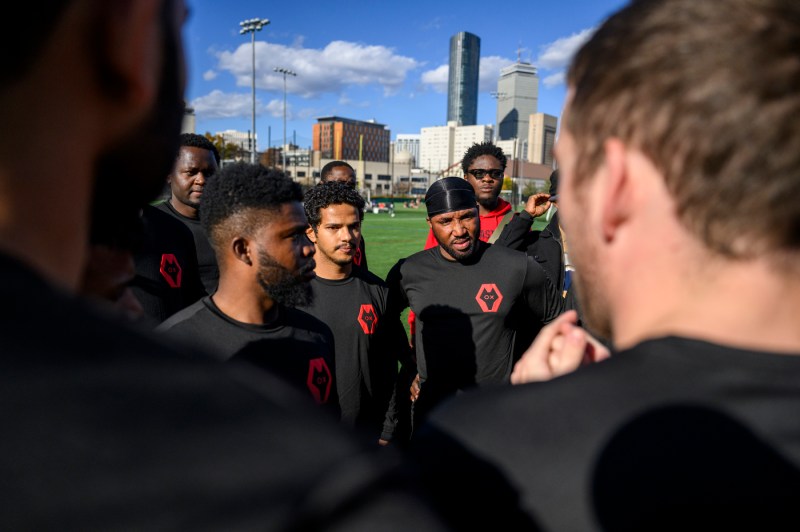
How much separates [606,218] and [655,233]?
0.33 ft

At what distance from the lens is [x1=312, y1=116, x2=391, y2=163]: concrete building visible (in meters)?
124

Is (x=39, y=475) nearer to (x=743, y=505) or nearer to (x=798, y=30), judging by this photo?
(x=743, y=505)

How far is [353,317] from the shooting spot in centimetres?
393

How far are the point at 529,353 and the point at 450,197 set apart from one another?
329 centimetres

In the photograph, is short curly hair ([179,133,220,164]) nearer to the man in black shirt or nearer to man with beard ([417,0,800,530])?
the man in black shirt

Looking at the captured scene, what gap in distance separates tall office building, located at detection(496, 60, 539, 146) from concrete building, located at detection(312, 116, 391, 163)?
43.1 metres

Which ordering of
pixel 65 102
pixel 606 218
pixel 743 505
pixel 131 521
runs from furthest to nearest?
1. pixel 606 218
2. pixel 743 505
3. pixel 65 102
4. pixel 131 521

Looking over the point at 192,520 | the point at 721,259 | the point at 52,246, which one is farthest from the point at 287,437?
the point at 721,259

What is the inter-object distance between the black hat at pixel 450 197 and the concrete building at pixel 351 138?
389ft

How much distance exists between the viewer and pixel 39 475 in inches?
18.6

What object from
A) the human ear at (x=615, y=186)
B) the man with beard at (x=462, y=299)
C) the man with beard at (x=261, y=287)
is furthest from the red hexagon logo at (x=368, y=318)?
the human ear at (x=615, y=186)

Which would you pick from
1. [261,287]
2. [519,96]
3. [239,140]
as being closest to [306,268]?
[261,287]

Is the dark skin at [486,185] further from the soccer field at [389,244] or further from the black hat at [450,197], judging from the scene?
the soccer field at [389,244]

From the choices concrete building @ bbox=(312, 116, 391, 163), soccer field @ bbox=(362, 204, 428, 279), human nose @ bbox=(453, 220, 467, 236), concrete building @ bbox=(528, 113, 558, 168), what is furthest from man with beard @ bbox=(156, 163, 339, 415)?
concrete building @ bbox=(528, 113, 558, 168)
